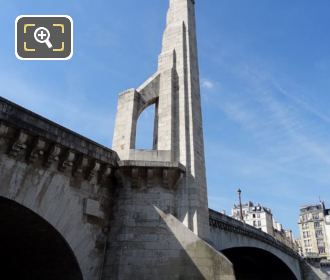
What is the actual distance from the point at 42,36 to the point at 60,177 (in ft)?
15.1

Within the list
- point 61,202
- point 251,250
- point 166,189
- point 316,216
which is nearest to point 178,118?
point 166,189

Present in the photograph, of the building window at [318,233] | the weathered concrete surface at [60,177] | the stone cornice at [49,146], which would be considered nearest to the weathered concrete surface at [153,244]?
the weathered concrete surface at [60,177]

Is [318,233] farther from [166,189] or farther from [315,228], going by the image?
[166,189]

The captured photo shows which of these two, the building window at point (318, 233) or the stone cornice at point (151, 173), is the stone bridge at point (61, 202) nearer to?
the stone cornice at point (151, 173)

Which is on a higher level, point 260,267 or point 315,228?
point 315,228

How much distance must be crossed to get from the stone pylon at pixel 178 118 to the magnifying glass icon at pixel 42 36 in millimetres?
5826

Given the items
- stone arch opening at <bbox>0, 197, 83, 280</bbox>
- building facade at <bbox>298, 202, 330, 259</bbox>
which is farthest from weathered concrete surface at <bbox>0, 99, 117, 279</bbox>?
building facade at <bbox>298, 202, 330, 259</bbox>

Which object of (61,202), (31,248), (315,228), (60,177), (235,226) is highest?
(315,228)

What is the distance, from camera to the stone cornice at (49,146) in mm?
9828

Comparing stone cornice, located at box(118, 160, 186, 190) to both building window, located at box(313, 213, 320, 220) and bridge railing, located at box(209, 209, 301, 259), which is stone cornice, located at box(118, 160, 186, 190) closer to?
bridge railing, located at box(209, 209, 301, 259)

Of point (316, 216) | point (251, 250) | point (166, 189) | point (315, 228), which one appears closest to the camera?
point (166, 189)

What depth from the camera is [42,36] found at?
848 centimetres

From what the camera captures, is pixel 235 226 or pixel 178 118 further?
pixel 235 226

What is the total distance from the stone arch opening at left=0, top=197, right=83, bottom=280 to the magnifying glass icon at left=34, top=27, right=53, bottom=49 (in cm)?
437
